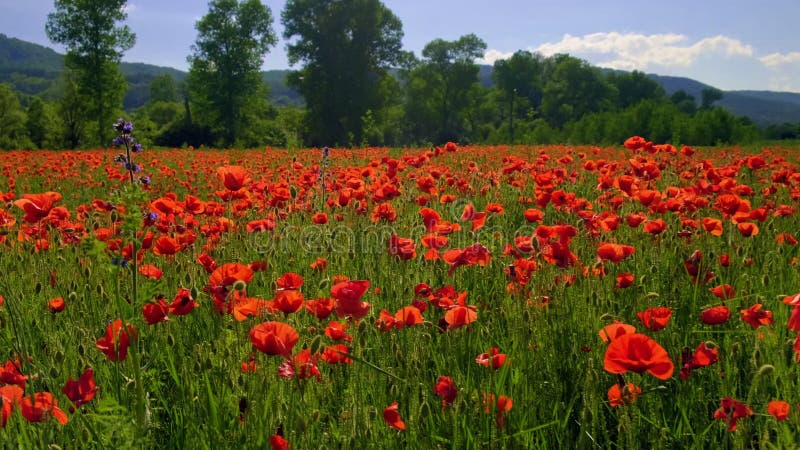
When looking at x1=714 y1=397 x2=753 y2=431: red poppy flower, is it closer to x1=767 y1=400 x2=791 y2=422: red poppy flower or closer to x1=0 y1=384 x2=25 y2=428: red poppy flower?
x1=767 y1=400 x2=791 y2=422: red poppy flower

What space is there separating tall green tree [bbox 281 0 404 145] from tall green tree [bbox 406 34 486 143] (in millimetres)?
15611

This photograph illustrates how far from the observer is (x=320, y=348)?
160cm

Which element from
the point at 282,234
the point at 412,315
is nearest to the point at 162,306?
the point at 412,315

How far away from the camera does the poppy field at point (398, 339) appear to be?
1384 mm

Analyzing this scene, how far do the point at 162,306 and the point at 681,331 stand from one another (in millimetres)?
1983

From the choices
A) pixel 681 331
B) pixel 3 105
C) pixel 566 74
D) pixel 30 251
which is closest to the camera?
pixel 681 331

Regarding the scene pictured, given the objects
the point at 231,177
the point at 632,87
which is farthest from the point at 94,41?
the point at 632,87

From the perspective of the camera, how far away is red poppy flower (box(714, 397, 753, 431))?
1.25 metres

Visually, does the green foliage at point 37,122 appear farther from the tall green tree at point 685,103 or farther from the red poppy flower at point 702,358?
the tall green tree at point 685,103

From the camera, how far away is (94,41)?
3250 cm

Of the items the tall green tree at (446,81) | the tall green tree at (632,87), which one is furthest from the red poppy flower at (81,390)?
the tall green tree at (632,87)

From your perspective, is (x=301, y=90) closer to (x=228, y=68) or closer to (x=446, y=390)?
(x=228, y=68)

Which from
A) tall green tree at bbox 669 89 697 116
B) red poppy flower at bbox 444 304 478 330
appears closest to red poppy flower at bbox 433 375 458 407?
red poppy flower at bbox 444 304 478 330

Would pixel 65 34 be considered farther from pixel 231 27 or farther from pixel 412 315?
pixel 412 315
